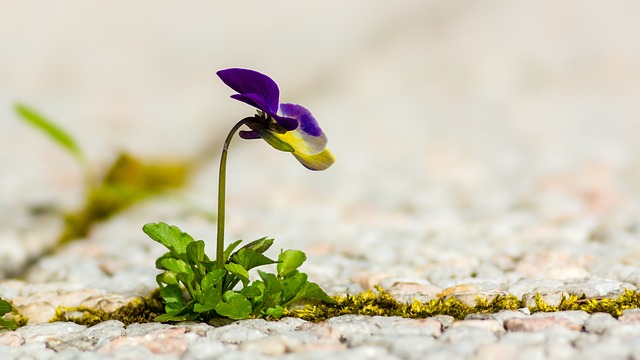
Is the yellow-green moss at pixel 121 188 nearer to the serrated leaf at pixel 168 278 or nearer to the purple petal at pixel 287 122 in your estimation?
the serrated leaf at pixel 168 278

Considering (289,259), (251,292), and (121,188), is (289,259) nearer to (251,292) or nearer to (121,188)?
(251,292)

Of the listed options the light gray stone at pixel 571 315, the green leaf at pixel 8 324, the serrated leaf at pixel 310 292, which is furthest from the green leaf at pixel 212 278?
the light gray stone at pixel 571 315

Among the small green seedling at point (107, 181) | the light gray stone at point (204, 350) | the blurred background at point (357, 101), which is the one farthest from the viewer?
the blurred background at point (357, 101)

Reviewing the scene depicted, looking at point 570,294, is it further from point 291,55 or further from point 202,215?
point 291,55

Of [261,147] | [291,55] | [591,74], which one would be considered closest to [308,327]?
[261,147]

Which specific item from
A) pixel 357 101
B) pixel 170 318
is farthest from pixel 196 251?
pixel 357 101

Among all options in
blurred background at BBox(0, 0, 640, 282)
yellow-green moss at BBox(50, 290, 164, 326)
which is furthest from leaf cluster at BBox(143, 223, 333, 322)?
blurred background at BBox(0, 0, 640, 282)
